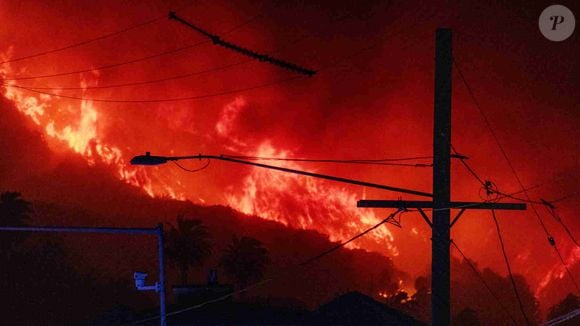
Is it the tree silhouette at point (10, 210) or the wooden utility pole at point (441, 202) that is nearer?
the wooden utility pole at point (441, 202)

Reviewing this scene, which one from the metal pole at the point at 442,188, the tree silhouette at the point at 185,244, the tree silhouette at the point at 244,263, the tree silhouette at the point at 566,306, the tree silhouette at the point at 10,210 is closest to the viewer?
the metal pole at the point at 442,188

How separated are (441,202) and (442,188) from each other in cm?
A: 34

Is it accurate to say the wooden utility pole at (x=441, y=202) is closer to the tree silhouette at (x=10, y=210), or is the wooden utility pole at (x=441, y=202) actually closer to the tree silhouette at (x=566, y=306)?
the tree silhouette at (x=10, y=210)

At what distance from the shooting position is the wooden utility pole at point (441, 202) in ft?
58.2

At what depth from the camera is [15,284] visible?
108500 mm

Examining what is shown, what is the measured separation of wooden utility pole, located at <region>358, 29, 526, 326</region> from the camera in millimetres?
17750

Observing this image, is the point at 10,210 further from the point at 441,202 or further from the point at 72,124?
the point at 441,202

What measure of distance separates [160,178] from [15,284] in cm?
5079

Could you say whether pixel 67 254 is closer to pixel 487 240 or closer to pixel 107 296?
pixel 107 296

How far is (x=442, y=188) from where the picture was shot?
18125 millimetres

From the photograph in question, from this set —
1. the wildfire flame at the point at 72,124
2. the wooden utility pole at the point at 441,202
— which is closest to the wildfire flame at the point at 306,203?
the wildfire flame at the point at 72,124

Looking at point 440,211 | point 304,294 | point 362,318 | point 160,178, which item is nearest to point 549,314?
point 304,294

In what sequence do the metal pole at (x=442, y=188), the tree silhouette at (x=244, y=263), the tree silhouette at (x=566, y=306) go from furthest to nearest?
the tree silhouette at (x=566, y=306) → the tree silhouette at (x=244, y=263) → the metal pole at (x=442, y=188)

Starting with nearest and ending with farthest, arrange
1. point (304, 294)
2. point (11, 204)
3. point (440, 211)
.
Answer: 1. point (440, 211)
2. point (11, 204)
3. point (304, 294)
